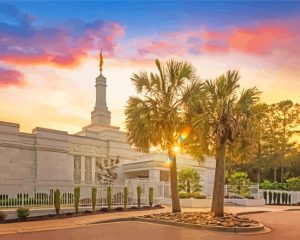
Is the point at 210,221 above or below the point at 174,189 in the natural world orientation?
below

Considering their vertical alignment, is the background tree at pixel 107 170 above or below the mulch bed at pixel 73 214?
above

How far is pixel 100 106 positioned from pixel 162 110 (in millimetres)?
30039

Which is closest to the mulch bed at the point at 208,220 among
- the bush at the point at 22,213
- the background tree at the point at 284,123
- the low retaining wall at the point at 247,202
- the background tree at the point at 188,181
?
the bush at the point at 22,213

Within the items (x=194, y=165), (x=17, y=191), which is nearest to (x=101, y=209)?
(x=17, y=191)

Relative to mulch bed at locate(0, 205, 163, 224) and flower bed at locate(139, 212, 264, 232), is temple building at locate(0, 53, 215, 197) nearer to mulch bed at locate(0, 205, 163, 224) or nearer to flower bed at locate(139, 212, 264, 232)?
mulch bed at locate(0, 205, 163, 224)

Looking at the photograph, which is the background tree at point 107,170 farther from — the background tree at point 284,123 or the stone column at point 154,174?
the background tree at point 284,123

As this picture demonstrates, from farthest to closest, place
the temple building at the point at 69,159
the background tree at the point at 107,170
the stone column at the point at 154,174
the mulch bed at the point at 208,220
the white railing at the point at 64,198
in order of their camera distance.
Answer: the background tree at the point at 107,170 < the stone column at the point at 154,174 < the temple building at the point at 69,159 < the white railing at the point at 64,198 < the mulch bed at the point at 208,220

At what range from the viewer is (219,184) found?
16578 mm

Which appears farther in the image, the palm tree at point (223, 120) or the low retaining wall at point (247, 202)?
the low retaining wall at point (247, 202)

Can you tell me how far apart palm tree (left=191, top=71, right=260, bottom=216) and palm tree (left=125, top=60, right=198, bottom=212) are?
59.5 inches

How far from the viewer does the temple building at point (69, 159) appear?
33.5m

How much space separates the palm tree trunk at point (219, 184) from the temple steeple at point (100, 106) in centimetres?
3132

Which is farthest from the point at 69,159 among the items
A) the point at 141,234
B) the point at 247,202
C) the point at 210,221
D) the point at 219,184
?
the point at 141,234

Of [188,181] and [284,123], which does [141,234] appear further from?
[284,123]
